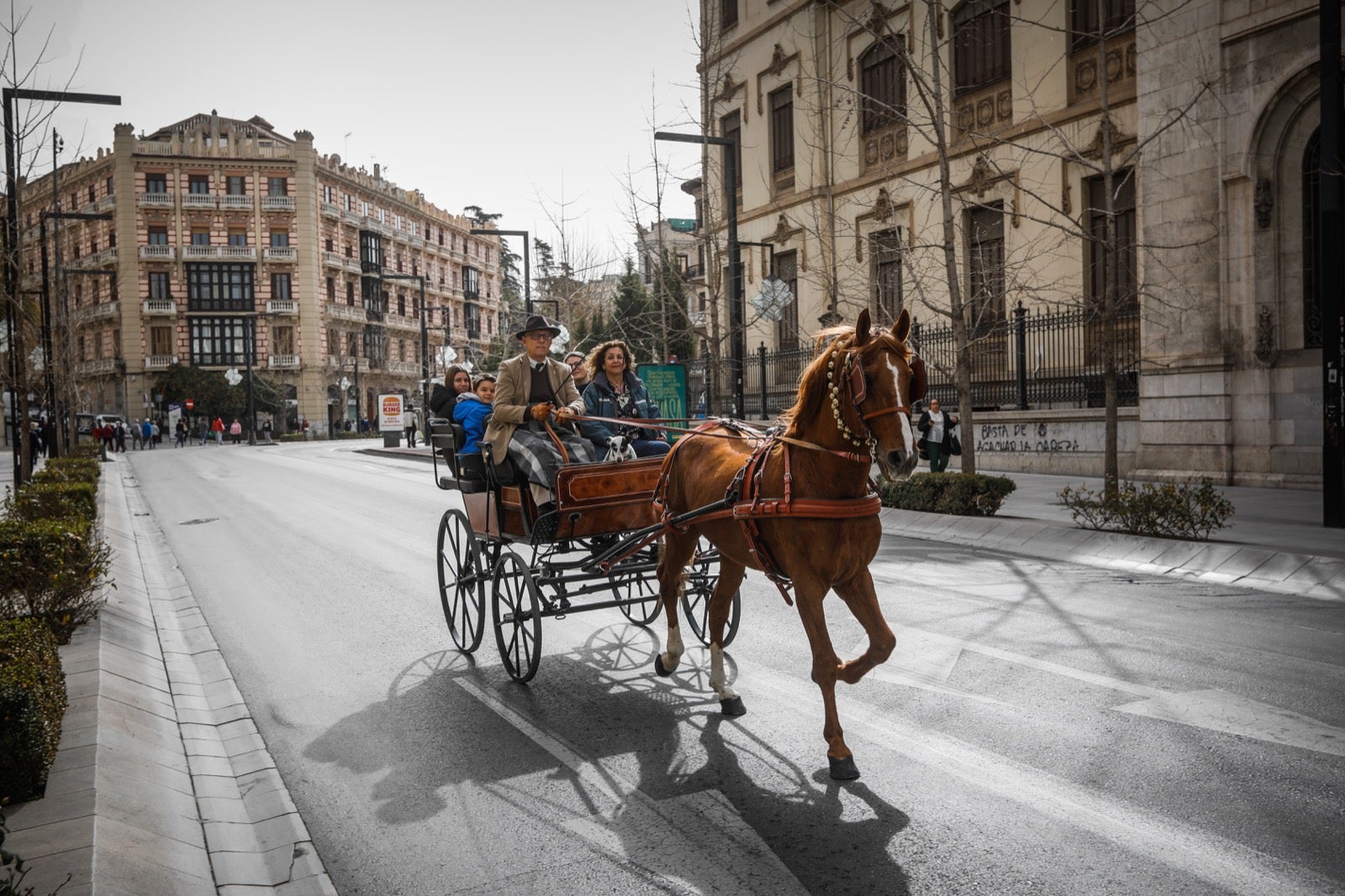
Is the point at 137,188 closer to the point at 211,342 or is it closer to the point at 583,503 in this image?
the point at 211,342

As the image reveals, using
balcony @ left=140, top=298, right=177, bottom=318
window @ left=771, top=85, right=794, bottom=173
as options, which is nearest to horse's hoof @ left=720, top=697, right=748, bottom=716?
window @ left=771, top=85, right=794, bottom=173

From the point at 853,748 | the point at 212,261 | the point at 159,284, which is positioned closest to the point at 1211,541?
the point at 853,748

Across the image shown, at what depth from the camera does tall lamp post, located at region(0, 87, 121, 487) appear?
14.7 m

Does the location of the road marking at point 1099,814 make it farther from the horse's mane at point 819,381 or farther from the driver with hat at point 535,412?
the driver with hat at point 535,412

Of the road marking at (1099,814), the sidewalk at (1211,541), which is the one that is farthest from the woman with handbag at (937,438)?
the road marking at (1099,814)

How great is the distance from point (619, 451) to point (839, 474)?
2.55 meters

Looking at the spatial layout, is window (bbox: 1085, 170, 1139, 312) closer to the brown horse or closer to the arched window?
the arched window

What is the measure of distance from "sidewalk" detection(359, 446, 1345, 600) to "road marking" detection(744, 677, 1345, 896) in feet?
18.0

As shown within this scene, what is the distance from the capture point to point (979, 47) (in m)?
24.0

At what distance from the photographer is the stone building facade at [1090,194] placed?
52.5 ft

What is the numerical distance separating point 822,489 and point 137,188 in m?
79.0

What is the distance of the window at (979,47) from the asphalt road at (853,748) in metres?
17.5

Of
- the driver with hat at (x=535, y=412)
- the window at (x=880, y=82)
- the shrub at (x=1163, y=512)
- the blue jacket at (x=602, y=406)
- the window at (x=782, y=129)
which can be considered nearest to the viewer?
the driver with hat at (x=535, y=412)

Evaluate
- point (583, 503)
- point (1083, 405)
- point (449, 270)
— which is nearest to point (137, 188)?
point (449, 270)
